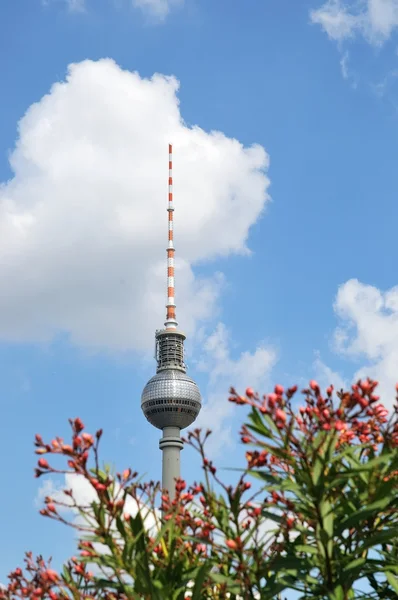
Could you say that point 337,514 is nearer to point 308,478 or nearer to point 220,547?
point 308,478

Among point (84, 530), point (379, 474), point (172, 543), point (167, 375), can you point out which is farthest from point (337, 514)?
point (167, 375)

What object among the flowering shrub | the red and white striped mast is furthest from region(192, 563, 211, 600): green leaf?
the red and white striped mast

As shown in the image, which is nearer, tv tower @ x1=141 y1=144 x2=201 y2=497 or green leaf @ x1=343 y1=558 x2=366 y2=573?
green leaf @ x1=343 y1=558 x2=366 y2=573

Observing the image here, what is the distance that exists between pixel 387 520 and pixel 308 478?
1.82 m

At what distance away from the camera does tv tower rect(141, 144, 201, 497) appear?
154 meters

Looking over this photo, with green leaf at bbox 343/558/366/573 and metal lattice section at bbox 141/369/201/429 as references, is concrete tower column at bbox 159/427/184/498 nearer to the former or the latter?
metal lattice section at bbox 141/369/201/429

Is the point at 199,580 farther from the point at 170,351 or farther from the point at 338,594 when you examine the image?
the point at 170,351

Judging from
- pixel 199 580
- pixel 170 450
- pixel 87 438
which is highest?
pixel 170 450

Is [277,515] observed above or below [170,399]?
below

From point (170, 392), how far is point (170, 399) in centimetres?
158

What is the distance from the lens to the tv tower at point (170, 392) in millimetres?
153750

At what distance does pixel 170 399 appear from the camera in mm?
153750

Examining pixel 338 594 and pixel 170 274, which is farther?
pixel 170 274

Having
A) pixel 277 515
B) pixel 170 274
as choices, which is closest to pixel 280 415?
pixel 277 515
